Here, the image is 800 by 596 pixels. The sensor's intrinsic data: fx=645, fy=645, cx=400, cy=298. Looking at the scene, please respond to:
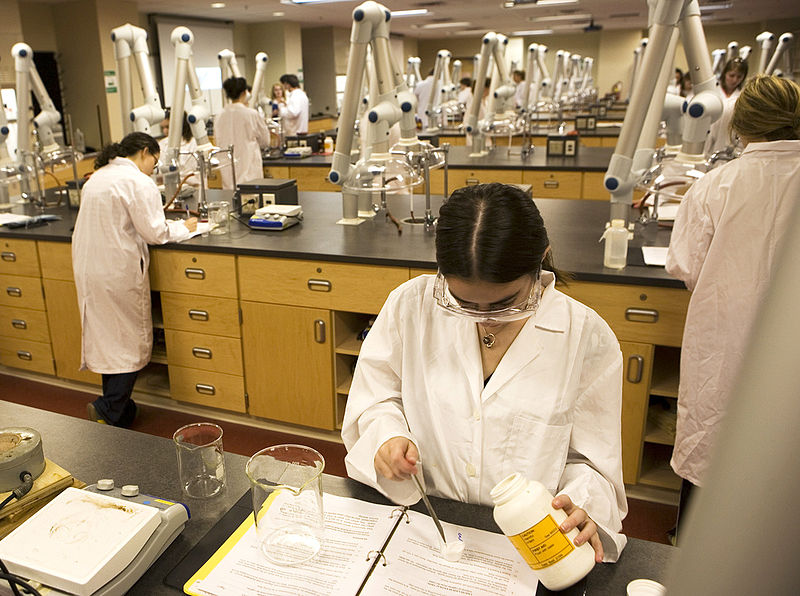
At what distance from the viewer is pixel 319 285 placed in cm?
309

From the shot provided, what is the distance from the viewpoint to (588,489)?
1278 millimetres


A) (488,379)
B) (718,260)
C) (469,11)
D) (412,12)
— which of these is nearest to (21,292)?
(488,379)

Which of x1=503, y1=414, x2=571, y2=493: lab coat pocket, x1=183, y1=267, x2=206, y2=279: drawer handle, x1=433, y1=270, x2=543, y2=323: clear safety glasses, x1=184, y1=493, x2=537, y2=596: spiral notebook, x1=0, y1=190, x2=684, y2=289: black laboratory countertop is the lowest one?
x1=184, y1=493, x2=537, y2=596: spiral notebook

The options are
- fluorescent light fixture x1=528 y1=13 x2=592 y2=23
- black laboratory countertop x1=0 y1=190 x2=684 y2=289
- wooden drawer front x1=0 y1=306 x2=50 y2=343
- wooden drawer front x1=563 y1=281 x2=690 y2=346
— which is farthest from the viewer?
fluorescent light fixture x1=528 y1=13 x2=592 y2=23

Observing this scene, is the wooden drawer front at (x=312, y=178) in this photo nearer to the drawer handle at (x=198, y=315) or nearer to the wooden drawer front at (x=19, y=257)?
the wooden drawer front at (x=19, y=257)

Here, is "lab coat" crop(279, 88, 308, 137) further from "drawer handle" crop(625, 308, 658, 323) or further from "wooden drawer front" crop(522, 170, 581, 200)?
"drawer handle" crop(625, 308, 658, 323)

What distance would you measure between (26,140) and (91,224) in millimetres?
2005

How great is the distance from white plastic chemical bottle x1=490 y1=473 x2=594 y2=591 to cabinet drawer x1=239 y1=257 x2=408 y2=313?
1941mm

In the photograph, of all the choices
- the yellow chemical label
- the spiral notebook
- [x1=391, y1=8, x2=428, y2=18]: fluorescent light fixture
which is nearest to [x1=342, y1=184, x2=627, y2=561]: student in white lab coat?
the spiral notebook

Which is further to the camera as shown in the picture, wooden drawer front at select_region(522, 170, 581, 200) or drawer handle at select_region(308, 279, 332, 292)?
wooden drawer front at select_region(522, 170, 581, 200)

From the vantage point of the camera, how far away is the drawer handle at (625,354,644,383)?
2631 mm

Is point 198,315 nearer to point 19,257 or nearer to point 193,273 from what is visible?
point 193,273

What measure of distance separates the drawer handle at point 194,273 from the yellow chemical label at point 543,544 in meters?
2.66

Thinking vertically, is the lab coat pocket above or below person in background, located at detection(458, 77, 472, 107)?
below
